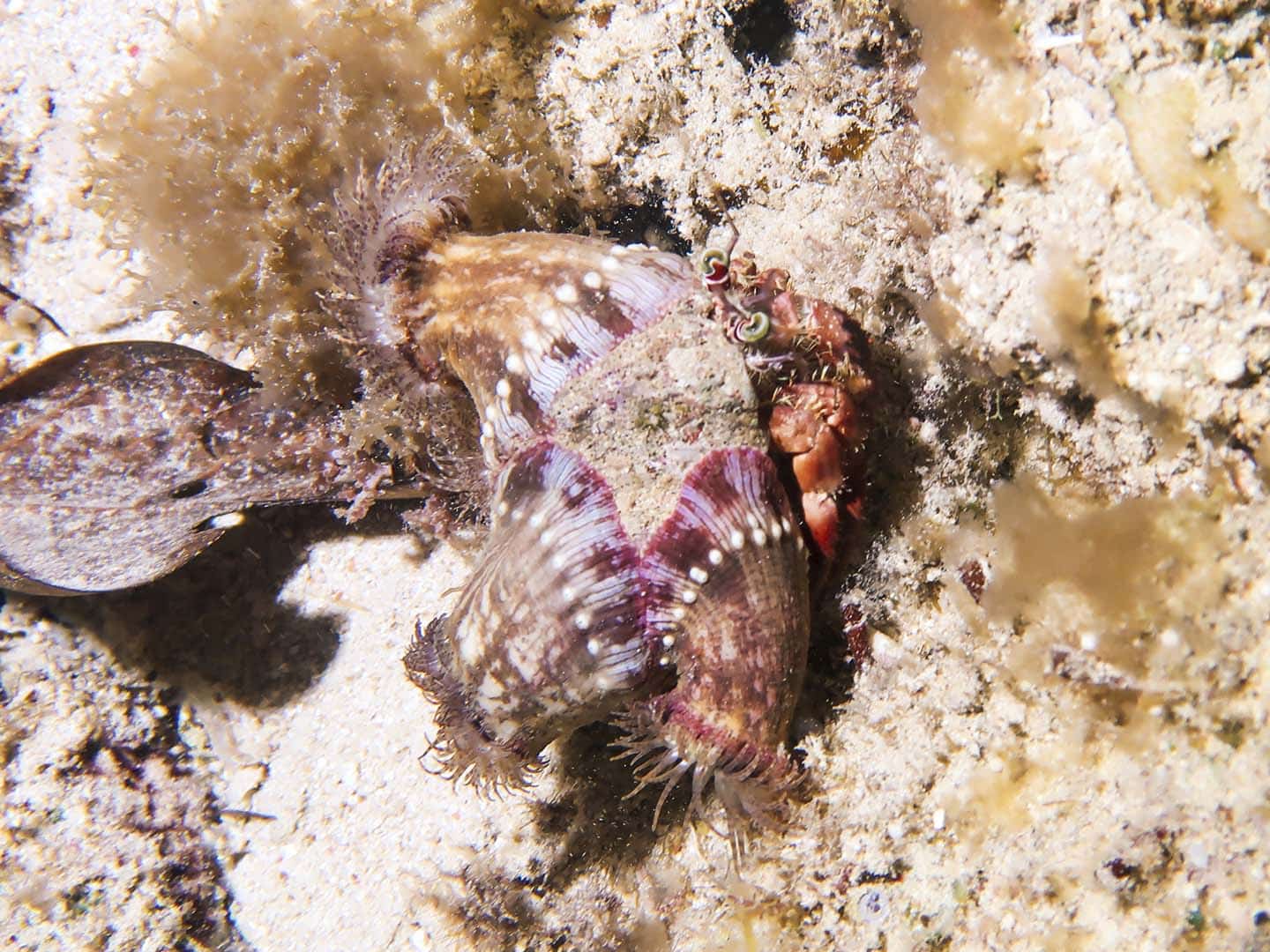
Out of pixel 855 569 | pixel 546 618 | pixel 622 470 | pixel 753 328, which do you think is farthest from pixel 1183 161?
pixel 546 618

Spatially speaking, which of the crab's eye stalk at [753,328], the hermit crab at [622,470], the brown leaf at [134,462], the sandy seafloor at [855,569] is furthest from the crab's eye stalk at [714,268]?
the brown leaf at [134,462]

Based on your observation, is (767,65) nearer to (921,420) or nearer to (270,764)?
(921,420)

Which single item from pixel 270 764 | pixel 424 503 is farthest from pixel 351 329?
pixel 270 764

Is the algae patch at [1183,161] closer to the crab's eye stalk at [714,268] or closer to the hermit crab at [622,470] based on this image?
the hermit crab at [622,470]

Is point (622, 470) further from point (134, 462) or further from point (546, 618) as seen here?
point (134, 462)

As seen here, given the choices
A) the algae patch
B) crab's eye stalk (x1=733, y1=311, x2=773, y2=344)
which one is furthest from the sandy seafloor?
crab's eye stalk (x1=733, y1=311, x2=773, y2=344)

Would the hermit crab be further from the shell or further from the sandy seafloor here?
the sandy seafloor
